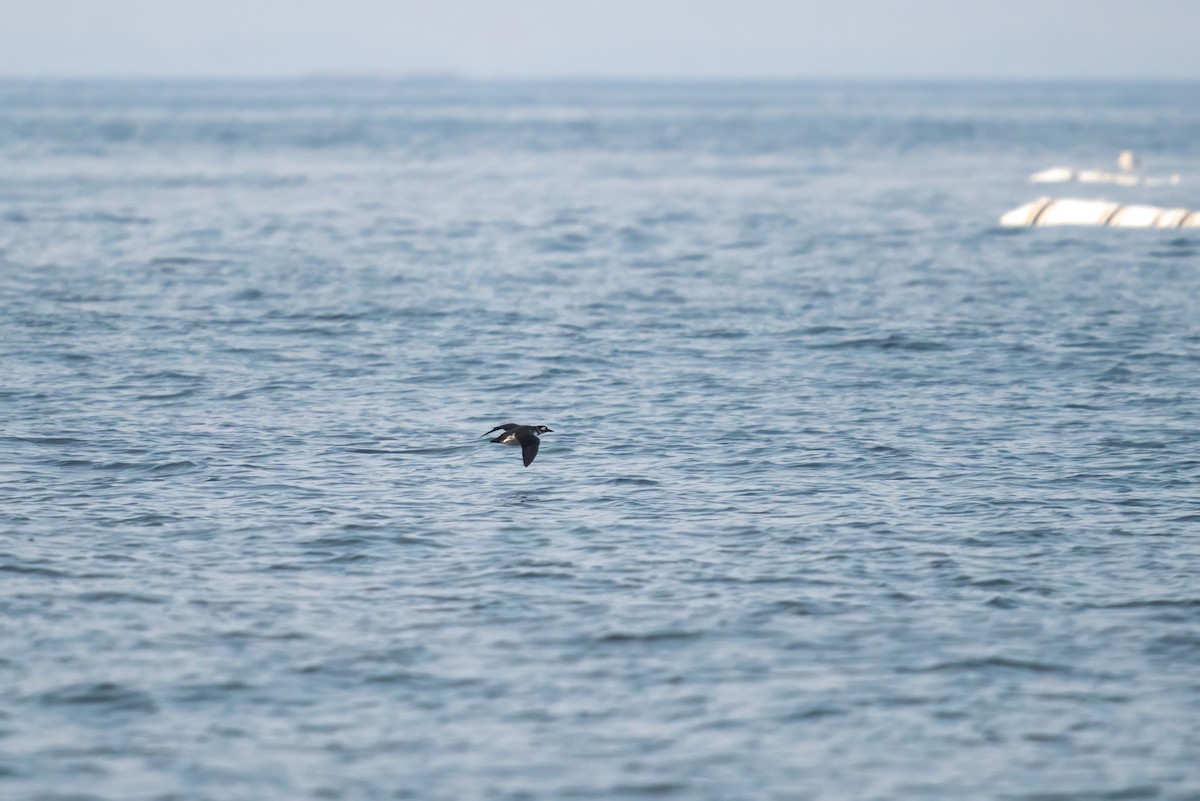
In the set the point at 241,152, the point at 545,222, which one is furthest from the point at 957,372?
the point at 241,152

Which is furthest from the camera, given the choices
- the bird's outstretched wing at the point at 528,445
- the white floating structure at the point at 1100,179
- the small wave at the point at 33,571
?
the white floating structure at the point at 1100,179

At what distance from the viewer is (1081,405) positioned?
28469 millimetres

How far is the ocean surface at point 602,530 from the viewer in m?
14.2

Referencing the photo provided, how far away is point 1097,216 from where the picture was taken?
61.0 metres

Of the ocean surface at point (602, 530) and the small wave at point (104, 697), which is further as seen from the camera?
the small wave at point (104, 697)

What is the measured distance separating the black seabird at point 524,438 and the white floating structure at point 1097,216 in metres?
41.1

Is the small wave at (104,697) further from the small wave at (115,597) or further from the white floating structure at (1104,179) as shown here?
the white floating structure at (1104,179)

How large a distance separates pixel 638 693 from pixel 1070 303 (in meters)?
28.8

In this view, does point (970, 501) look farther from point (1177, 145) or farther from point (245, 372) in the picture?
point (1177, 145)

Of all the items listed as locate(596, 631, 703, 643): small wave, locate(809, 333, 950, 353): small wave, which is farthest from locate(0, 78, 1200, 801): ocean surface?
locate(809, 333, 950, 353): small wave

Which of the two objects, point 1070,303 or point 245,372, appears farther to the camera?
point 1070,303

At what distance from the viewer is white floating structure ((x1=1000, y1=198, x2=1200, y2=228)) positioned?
194ft

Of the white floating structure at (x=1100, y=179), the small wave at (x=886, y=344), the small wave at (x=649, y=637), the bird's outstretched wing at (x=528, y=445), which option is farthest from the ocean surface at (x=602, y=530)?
the white floating structure at (x=1100, y=179)

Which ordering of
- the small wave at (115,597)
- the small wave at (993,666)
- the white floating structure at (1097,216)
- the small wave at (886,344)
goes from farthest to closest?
the white floating structure at (1097,216) < the small wave at (886,344) < the small wave at (115,597) < the small wave at (993,666)
